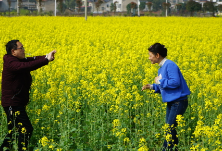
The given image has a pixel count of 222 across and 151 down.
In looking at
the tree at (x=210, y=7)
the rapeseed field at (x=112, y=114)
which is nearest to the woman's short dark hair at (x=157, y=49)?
the rapeseed field at (x=112, y=114)

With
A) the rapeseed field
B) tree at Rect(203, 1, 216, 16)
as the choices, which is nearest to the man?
the rapeseed field

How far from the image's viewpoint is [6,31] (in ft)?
57.9

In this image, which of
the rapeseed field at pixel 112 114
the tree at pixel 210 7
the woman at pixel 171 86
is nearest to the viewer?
the woman at pixel 171 86

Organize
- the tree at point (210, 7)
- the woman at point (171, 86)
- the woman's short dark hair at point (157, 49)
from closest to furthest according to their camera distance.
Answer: the woman at point (171, 86)
the woman's short dark hair at point (157, 49)
the tree at point (210, 7)

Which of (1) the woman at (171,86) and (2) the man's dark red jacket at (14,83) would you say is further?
(2) the man's dark red jacket at (14,83)

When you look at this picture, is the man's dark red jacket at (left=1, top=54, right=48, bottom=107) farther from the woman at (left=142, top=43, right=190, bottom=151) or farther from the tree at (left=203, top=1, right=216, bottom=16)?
the tree at (left=203, top=1, right=216, bottom=16)

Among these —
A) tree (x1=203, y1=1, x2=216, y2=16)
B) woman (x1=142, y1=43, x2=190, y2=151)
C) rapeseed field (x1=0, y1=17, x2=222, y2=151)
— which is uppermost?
tree (x1=203, y1=1, x2=216, y2=16)

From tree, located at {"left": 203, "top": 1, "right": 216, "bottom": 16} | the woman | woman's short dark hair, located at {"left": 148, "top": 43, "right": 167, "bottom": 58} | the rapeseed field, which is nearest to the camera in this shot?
the woman

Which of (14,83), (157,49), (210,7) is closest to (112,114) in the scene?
(157,49)

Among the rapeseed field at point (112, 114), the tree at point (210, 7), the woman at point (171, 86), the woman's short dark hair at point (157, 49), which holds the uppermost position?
the tree at point (210, 7)

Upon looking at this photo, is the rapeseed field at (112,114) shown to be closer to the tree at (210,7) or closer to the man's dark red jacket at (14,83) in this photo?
the man's dark red jacket at (14,83)

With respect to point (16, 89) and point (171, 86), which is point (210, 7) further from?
point (16, 89)

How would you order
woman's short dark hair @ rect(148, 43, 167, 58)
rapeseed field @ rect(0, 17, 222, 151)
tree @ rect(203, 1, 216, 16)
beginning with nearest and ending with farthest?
1. woman's short dark hair @ rect(148, 43, 167, 58)
2. rapeseed field @ rect(0, 17, 222, 151)
3. tree @ rect(203, 1, 216, 16)

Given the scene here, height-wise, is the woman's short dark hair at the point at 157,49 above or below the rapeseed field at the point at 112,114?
above
